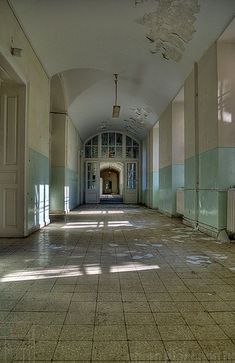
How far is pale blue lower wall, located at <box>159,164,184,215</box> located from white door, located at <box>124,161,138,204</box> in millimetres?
7247

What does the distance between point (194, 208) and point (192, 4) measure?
4.14 meters

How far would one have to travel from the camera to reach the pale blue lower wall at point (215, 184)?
5.64 m

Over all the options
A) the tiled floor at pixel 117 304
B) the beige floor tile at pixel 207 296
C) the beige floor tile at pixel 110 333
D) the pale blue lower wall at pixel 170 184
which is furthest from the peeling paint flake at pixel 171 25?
the beige floor tile at pixel 110 333

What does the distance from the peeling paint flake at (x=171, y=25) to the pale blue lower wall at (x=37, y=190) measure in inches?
133

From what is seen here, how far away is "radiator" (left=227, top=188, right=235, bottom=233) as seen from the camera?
525 centimetres

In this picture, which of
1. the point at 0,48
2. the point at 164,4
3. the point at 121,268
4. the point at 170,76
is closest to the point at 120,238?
the point at 121,268

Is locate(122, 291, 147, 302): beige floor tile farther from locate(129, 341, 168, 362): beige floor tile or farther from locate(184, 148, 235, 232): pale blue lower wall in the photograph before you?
locate(184, 148, 235, 232): pale blue lower wall

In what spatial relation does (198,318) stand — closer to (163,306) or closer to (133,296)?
(163,306)

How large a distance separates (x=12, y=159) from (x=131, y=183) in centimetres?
1293

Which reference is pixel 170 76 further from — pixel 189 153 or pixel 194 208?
pixel 194 208

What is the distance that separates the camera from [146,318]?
7.23 ft

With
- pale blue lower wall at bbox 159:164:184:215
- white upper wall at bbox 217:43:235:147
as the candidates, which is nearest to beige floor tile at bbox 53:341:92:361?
white upper wall at bbox 217:43:235:147

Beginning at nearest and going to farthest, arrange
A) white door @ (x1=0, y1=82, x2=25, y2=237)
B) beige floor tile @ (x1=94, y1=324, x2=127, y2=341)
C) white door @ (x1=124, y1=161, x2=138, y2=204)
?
beige floor tile @ (x1=94, y1=324, x2=127, y2=341), white door @ (x1=0, y1=82, x2=25, y2=237), white door @ (x1=124, y1=161, x2=138, y2=204)

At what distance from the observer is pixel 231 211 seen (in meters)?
5.33
